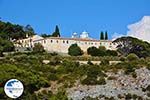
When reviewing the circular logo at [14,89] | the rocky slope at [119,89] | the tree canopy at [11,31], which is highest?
the tree canopy at [11,31]

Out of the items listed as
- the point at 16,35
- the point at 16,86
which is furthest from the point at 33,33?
the point at 16,86

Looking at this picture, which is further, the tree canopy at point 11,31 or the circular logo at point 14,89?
the tree canopy at point 11,31

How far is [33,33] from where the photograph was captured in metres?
128

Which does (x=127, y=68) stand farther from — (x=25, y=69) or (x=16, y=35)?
(x=16, y=35)

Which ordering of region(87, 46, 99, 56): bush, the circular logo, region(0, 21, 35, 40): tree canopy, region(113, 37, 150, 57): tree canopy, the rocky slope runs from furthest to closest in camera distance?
region(0, 21, 35, 40): tree canopy < region(113, 37, 150, 57): tree canopy < region(87, 46, 99, 56): bush < the rocky slope < the circular logo

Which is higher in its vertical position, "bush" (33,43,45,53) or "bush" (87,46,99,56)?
"bush" (33,43,45,53)

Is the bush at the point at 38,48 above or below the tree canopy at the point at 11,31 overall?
below

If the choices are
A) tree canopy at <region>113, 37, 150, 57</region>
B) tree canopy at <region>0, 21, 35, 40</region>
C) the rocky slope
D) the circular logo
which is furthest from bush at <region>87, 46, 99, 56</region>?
the circular logo

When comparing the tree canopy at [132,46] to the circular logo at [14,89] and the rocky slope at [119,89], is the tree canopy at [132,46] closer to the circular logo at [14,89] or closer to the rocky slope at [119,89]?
the rocky slope at [119,89]

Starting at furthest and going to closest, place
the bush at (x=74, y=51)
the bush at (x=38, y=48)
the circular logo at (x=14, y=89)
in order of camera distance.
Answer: the bush at (x=74, y=51) → the bush at (x=38, y=48) → the circular logo at (x=14, y=89)

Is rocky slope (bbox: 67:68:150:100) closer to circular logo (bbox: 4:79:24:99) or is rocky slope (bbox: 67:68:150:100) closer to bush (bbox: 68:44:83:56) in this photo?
circular logo (bbox: 4:79:24:99)

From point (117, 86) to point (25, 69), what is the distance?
1123cm

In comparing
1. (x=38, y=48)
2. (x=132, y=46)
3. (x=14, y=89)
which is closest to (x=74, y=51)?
(x=38, y=48)

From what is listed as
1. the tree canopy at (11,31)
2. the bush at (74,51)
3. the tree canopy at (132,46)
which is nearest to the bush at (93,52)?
the bush at (74,51)
